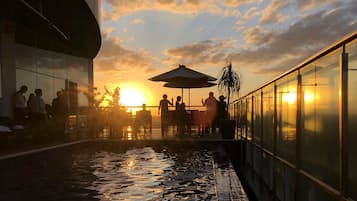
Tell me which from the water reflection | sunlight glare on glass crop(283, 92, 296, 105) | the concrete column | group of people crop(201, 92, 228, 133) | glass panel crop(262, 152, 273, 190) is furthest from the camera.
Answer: group of people crop(201, 92, 228, 133)

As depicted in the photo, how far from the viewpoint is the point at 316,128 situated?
3.56 m

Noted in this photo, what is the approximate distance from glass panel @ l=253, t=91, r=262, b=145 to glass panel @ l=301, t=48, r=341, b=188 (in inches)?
133

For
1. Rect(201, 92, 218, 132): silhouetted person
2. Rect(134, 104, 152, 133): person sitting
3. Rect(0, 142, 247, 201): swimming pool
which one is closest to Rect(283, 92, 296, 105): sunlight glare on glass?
Rect(0, 142, 247, 201): swimming pool

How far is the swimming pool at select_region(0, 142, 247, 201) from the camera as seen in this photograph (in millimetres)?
5070

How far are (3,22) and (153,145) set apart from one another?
17.4 feet

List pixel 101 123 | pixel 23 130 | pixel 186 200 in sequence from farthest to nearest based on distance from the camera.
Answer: pixel 101 123, pixel 23 130, pixel 186 200

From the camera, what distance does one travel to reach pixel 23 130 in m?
10.6

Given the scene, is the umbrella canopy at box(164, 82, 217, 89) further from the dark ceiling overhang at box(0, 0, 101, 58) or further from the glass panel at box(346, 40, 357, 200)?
the glass panel at box(346, 40, 357, 200)

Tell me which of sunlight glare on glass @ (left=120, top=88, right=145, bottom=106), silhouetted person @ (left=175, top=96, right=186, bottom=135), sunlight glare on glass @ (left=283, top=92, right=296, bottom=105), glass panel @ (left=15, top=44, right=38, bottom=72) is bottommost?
silhouetted person @ (left=175, top=96, right=186, bottom=135)

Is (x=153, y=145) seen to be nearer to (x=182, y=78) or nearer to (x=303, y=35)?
(x=182, y=78)

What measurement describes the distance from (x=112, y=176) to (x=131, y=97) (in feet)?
51.9

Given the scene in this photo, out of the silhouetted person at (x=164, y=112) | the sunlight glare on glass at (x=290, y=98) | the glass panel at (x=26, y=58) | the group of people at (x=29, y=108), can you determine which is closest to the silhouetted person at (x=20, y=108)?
the group of people at (x=29, y=108)

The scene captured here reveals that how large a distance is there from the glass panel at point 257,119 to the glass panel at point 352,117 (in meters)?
4.55

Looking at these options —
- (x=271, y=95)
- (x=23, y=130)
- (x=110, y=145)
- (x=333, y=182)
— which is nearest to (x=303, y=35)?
(x=110, y=145)
